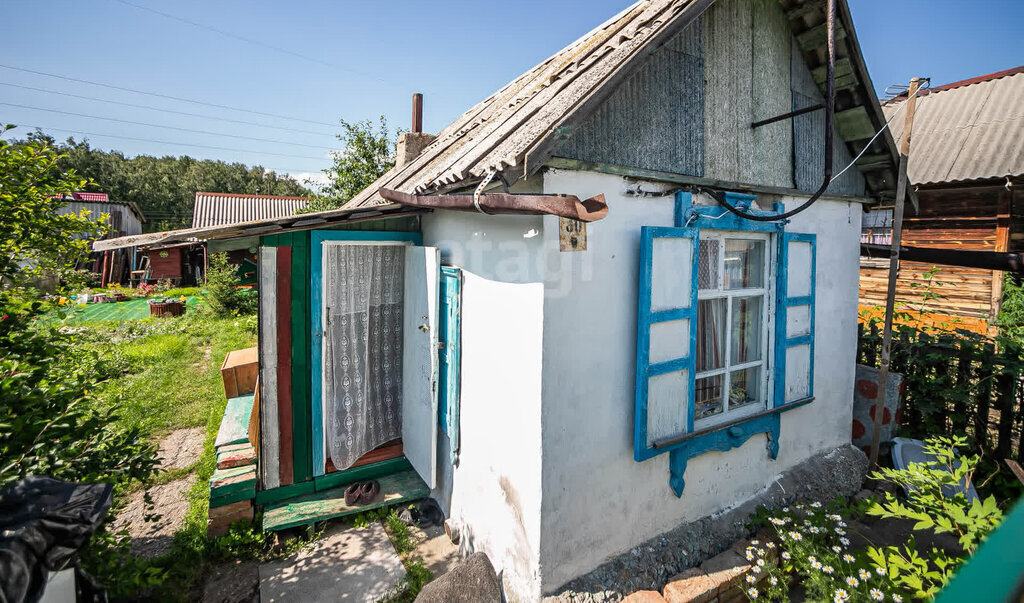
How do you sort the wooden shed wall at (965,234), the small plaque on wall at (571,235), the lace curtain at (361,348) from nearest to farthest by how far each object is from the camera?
the small plaque on wall at (571,235) < the lace curtain at (361,348) < the wooden shed wall at (965,234)

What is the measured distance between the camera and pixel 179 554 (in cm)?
370

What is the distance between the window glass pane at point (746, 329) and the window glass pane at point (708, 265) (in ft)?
1.18

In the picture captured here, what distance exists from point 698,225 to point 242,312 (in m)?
14.2

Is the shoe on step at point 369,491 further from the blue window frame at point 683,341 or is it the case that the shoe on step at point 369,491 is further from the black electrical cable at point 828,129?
the black electrical cable at point 828,129

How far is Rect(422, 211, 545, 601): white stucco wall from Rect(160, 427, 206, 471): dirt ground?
3775 mm

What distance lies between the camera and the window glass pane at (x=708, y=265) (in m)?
3.69

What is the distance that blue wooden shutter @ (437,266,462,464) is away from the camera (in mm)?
3709

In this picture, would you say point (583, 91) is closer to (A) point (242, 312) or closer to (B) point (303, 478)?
(B) point (303, 478)

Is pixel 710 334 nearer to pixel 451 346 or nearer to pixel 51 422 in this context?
pixel 451 346

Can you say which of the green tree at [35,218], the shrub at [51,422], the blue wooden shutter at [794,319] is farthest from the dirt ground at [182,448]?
the blue wooden shutter at [794,319]

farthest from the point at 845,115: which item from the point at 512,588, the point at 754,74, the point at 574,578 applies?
the point at 512,588

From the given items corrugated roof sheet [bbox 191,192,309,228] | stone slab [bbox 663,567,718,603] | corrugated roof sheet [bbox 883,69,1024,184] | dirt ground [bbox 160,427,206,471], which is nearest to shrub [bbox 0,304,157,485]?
dirt ground [bbox 160,427,206,471]

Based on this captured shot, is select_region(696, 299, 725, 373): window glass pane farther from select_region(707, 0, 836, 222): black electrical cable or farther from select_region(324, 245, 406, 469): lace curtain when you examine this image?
select_region(324, 245, 406, 469): lace curtain

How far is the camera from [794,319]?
4223 mm
